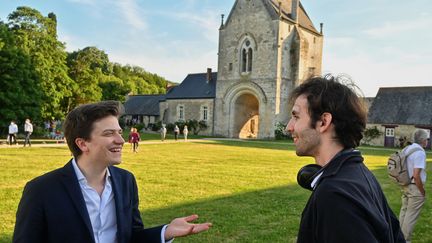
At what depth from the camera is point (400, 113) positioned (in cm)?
3916

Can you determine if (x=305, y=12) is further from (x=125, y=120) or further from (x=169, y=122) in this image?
(x=125, y=120)

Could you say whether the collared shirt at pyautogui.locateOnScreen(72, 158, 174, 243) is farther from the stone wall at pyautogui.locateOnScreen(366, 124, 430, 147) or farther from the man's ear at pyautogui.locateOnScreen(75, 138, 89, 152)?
the stone wall at pyautogui.locateOnScreen(366, 124, 430, 147)

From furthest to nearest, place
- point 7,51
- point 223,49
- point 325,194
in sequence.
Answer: point 223,49 < point 7,51 < point 325,194

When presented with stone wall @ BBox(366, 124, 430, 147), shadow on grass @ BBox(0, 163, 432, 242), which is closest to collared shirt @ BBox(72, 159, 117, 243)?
shadow on grass @ BBox(0, 163, 432, 242)

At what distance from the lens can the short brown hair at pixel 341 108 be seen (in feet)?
6.76

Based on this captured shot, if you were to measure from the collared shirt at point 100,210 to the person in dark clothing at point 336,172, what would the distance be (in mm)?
1331

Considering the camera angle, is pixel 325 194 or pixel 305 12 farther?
pixel 305 12

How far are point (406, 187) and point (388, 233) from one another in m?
5.00

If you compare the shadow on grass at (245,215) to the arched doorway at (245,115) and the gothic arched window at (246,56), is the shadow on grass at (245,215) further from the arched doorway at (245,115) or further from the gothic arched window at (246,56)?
the arched doorway at (245,115)

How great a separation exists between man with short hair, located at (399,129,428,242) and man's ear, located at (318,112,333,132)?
4701 millimetres

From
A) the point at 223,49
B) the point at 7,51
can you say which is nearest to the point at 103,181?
the point at 7,51

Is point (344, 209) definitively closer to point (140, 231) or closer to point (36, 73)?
point (140, 231)

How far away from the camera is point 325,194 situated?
1.73m

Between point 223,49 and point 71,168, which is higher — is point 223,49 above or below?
above
